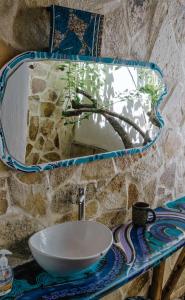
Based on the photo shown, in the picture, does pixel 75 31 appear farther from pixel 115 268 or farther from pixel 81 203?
pixel 115 268

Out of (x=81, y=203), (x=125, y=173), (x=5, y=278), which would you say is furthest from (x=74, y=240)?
(x=125, y=173)

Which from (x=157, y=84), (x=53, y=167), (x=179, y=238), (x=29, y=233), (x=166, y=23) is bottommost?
(x=179, y=238)

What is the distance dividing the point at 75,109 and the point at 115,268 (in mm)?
809

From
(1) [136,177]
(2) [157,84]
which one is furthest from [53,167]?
(2) [157,84]

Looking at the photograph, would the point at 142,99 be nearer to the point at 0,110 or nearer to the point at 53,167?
the point at 53,167

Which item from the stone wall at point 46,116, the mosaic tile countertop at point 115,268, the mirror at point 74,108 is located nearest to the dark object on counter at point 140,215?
the mosaic tile countertop at point 115,268

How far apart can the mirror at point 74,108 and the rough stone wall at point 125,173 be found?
0.27 ft

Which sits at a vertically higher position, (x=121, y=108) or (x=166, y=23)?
Answer: (x=166, y=23)

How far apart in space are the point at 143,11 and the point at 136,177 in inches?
40.6

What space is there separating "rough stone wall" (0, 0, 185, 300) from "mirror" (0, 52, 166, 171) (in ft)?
0.27

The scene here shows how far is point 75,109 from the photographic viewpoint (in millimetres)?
1842

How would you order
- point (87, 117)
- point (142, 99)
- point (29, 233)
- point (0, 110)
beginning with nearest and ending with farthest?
point (0, 110), point (29, 233), point (87, 117), point (142, 99)

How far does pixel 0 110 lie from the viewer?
1512mm

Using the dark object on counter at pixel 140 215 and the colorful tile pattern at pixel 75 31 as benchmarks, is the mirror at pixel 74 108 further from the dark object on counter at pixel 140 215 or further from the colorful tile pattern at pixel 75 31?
the dark object on counter at pixel 140 215
